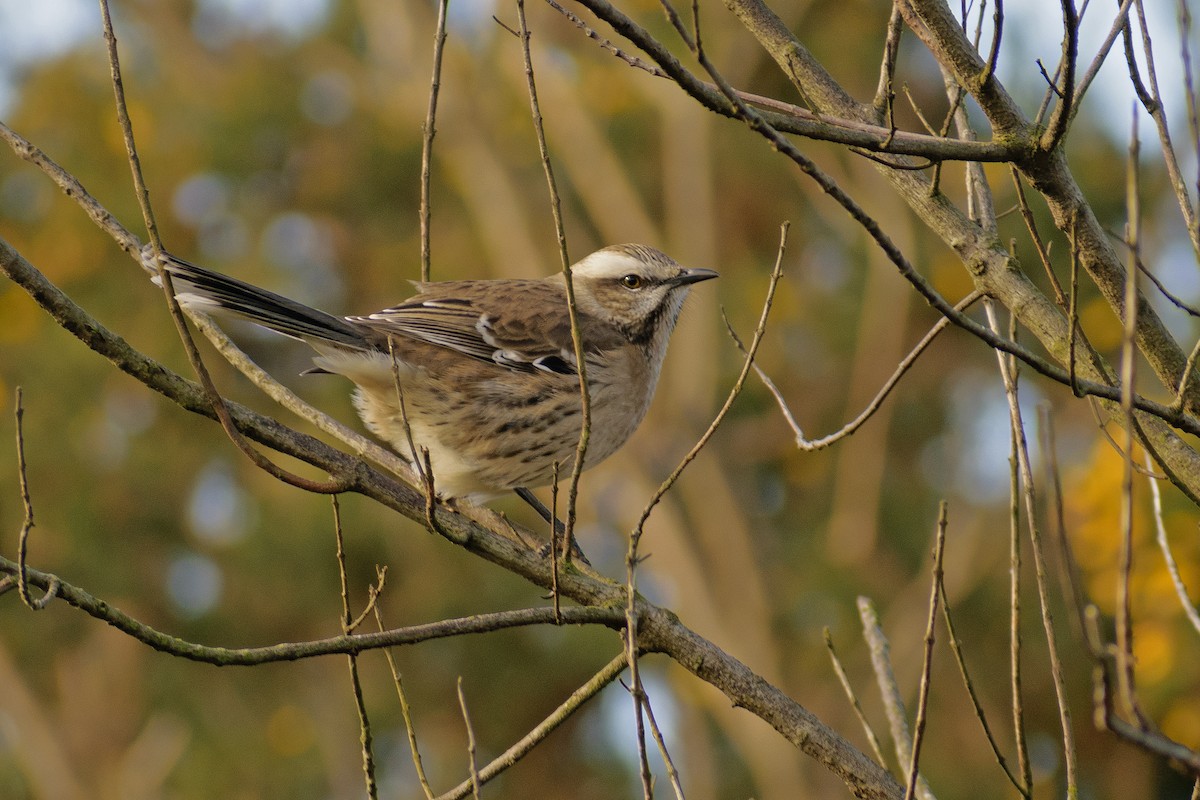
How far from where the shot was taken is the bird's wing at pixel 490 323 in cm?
541

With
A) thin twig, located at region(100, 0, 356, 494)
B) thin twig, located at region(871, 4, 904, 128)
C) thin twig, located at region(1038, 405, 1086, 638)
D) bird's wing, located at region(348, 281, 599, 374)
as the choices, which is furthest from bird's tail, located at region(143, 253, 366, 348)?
thin twig, located at region(1038, 405, 1086, 638)

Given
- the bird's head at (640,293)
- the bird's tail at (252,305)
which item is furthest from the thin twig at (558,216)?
the bird's head at (640,293)

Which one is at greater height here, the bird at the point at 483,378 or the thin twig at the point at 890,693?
the bird at the point at 483,378

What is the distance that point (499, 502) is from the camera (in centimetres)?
1201

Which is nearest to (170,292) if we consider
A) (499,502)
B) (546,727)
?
(546,727)

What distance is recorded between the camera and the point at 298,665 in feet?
49.2

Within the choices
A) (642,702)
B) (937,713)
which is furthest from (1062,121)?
(937,713)

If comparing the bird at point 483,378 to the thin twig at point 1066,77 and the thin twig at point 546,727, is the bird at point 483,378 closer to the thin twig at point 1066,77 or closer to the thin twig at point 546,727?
the thin twig at point 546,727

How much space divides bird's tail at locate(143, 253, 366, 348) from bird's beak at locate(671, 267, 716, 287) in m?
1.76

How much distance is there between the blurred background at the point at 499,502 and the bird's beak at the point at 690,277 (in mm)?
5490

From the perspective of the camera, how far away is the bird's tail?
4113 mm

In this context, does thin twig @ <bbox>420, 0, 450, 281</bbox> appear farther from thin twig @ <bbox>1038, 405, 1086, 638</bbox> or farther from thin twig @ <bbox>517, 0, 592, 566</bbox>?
thin twig @ <bbox>1038, 405, 1086, 638</bbox>

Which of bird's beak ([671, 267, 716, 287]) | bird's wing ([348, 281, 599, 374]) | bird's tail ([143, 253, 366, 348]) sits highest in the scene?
bird's beak ([671, 267, 716, 287])

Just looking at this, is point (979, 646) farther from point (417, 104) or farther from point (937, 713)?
point (417, 104)
